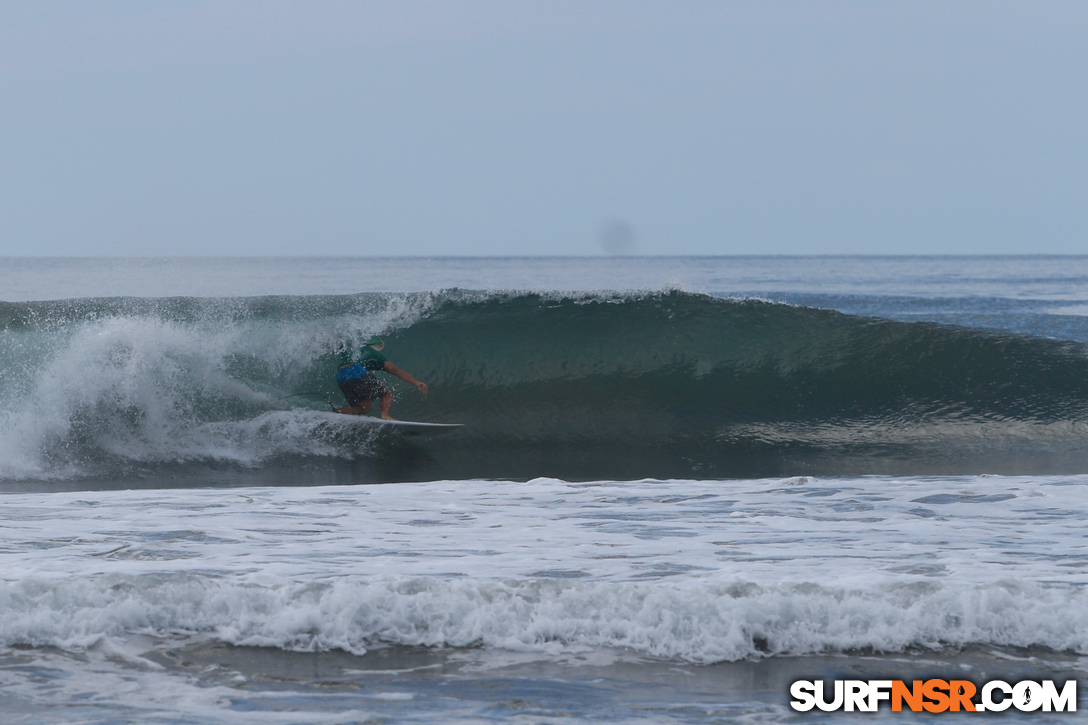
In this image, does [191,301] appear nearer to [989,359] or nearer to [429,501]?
[429,501]

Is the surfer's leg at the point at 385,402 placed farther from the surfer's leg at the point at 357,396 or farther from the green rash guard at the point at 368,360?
the green rash guard at the point at 368,360

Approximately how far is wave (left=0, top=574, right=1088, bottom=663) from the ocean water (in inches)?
0.6

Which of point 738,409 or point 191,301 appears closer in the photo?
point 738,409

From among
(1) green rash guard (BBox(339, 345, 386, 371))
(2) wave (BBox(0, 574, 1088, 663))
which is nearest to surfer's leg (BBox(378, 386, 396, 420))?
(1) green rash guard (BBox(339, 345, 386, 371))

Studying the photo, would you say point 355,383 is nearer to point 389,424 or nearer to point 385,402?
point 385,402

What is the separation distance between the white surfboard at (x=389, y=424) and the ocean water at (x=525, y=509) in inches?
4.9

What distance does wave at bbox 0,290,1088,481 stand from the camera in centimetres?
834

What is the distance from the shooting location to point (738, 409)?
9.86 meters

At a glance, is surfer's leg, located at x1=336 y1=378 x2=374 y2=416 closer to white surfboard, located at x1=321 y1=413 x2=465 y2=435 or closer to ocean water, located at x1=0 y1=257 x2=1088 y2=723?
white surfboard, located at x1=321 y1=413 x2=465 y2=435

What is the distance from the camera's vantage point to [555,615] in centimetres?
371

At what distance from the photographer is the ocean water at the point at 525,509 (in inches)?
131

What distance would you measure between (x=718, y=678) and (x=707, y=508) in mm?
2583

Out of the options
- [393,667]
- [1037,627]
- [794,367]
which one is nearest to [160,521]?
[393,667]

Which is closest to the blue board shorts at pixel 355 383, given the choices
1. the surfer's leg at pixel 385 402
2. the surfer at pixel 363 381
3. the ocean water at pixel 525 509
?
the surfer at pixel 363 381
